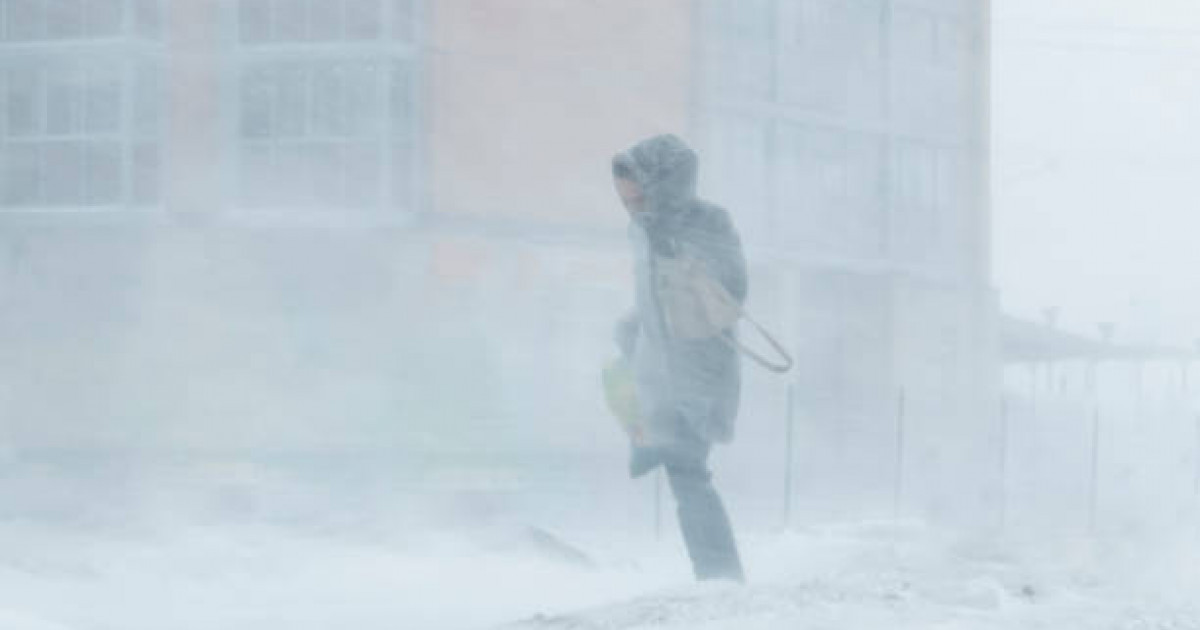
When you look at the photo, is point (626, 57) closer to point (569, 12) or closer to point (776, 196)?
point (569, 12)

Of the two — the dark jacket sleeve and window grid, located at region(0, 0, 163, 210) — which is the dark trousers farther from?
window grid, located at region(0, 0, 163, 210)

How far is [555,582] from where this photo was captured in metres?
7.14

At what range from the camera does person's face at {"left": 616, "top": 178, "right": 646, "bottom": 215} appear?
5.97m

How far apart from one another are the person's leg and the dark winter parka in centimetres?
9

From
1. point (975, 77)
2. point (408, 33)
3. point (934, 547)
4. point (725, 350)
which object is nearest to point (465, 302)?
point (408, 33)

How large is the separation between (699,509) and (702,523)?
41 millimetres

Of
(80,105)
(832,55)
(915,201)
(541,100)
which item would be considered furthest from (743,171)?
(80,105)

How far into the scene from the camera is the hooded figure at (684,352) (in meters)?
5.92

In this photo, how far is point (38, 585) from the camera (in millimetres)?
6918

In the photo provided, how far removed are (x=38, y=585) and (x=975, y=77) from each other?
652 inches

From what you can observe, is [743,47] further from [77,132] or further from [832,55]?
[77,132]

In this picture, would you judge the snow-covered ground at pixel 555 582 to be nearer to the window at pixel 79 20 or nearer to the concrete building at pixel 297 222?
the concrete building at pixel 297 222

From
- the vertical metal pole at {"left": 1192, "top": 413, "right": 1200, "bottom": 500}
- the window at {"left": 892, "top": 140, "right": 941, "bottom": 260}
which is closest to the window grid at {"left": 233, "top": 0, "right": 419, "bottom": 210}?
the vertical metal pole at {"left": 1192, "top": 413, "right": 1200, "bottom": 500}

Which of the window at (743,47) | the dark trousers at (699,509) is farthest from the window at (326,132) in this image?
the dark trousers at (699,509)
